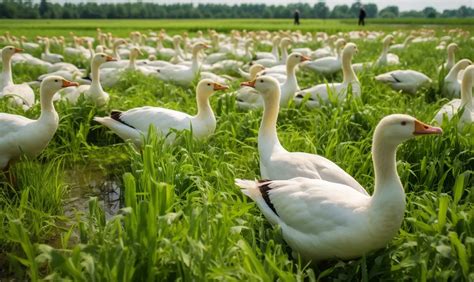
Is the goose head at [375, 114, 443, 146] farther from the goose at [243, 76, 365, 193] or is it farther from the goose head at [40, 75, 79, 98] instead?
the goose head at [40, 75, 79, 98]

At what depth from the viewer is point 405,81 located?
26.8 feet

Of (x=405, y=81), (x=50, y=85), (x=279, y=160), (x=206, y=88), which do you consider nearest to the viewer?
(x=279, y=160)

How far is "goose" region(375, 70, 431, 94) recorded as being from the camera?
8.16 meters

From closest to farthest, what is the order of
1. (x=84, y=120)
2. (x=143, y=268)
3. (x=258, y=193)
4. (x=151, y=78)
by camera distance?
(x=143, y=268)
(x=258, y=193)
(x=84, y=120)
(x=151, y=78)

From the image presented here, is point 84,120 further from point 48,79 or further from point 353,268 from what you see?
point 353,268

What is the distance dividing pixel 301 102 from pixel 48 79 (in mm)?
3412

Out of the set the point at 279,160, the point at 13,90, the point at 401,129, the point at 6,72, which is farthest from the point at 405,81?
the point at 6,72

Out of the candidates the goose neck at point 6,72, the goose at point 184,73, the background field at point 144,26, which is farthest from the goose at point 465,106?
the background field at point 144,26

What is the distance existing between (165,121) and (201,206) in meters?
2.06

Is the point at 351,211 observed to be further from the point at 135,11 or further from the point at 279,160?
the point at 135,11

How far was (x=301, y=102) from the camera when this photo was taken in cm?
654

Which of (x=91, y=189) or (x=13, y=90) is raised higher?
(x=13, y=90)

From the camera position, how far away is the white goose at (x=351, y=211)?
2.77 m

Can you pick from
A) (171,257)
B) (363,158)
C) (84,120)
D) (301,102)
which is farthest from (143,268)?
(301,102)
